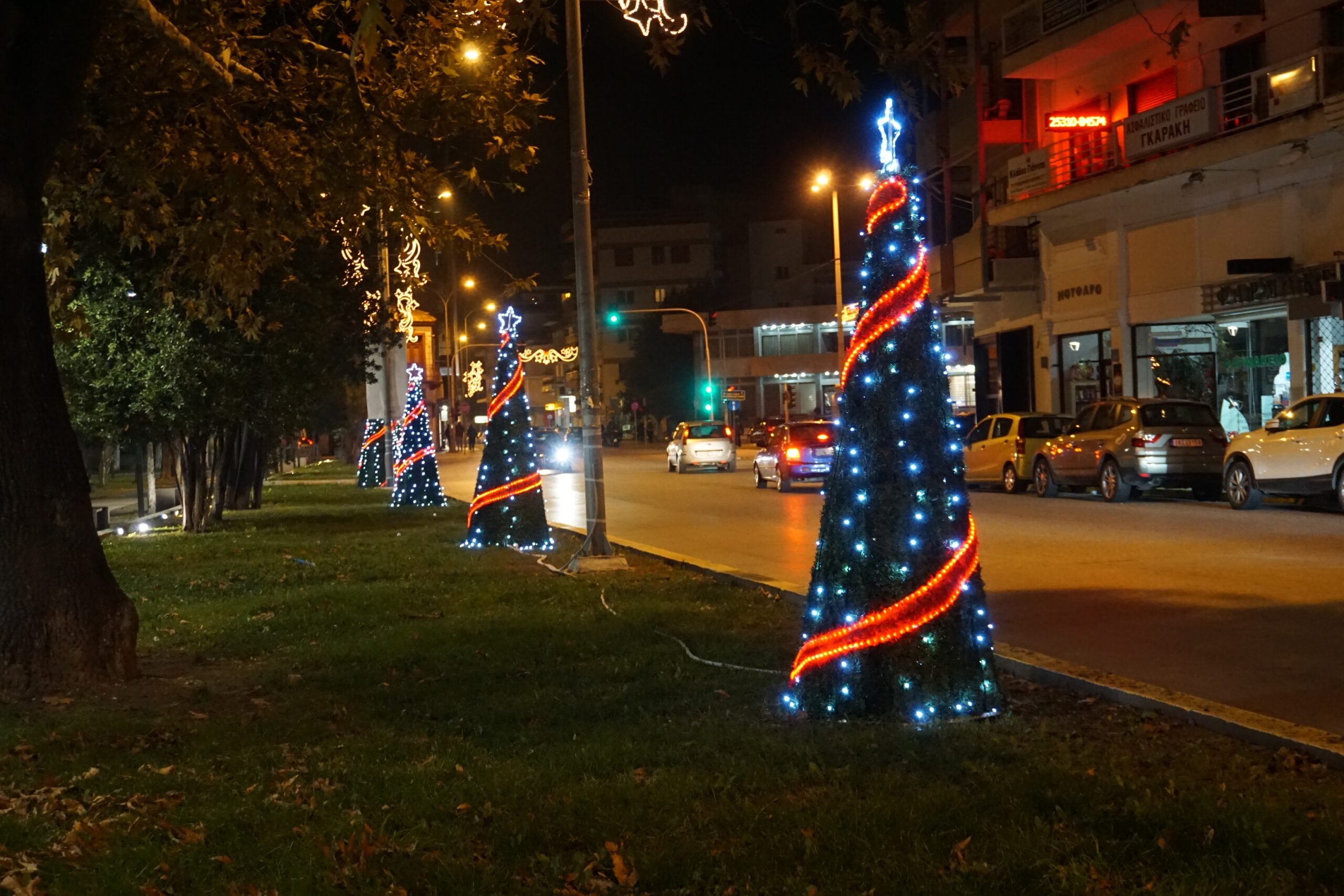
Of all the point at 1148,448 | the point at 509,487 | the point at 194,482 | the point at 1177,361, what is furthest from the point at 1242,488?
the point at 194,482

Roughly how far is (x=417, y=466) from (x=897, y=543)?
22534 mm

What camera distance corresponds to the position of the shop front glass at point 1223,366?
27406 millimetres

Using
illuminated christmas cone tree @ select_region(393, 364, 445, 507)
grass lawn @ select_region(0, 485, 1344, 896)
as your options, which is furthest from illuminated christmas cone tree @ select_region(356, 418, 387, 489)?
grass lawn @ select_region(0, 485, 1344, 896)

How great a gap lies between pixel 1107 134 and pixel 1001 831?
29129 millimetres

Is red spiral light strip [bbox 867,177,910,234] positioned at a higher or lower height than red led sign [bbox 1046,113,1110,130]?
lower

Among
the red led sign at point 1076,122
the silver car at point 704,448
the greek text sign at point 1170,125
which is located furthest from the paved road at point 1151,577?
the silver car at point 704,448

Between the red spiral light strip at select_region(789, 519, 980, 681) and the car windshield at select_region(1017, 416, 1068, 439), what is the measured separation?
66.4ft

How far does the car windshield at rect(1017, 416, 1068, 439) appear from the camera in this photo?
86.5ft

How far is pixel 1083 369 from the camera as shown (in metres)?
34.2

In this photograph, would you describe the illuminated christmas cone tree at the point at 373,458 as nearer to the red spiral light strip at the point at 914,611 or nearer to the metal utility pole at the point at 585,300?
the metal utility pole at the point at 585,300

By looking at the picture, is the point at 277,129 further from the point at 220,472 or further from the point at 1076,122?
the point at 1076,122

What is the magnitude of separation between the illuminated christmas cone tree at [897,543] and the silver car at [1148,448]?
1599 cm

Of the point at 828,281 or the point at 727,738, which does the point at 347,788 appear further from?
the point at 828,281

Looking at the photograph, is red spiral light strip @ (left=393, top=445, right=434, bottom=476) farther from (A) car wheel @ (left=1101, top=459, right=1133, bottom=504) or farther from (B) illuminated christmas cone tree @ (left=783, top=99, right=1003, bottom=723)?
(B) illuminated christmas cone tree @ (left=783, top=99, right=1003, bottom=723)
